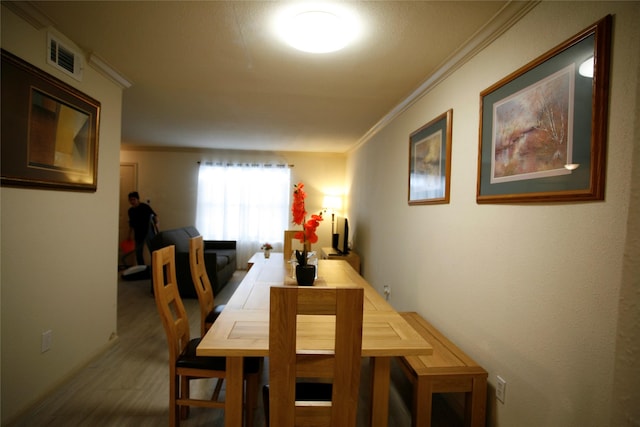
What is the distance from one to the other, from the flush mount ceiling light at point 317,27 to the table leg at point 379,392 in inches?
68.3

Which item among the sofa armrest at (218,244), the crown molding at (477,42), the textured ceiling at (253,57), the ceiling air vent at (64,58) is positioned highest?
the textured ceiling at (253,57)

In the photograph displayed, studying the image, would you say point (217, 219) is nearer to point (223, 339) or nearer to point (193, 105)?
point (193, 105)

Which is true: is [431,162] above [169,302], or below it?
above

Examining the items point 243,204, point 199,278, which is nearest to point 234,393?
point 199,278

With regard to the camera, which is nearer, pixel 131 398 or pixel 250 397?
pixel 250 397

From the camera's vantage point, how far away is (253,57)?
6.70ft

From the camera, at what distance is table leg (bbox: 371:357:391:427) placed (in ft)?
4.12

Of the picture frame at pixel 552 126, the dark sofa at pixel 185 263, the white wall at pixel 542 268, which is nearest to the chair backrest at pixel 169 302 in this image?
the white wall at pixel 542 268

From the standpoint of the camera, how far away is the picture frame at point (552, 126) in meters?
1.04

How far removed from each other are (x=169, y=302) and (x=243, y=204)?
163 inches

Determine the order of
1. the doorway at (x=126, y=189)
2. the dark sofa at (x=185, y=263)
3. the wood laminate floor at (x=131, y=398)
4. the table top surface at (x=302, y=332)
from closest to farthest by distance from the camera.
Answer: the table top surface at (x=302, y=332) → the wood laminate floor at (x=131, y=398) → the dark sofa at (x=185, y=263) → the doorway at (x=126, y=189)

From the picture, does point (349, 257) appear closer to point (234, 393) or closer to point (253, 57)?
point (253, 57)

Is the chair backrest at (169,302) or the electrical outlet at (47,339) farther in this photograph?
the electrical outlet at (47,339)

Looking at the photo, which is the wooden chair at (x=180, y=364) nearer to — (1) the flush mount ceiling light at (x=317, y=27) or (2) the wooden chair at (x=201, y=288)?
(2) the wooden chair at (x=201, y=288)
